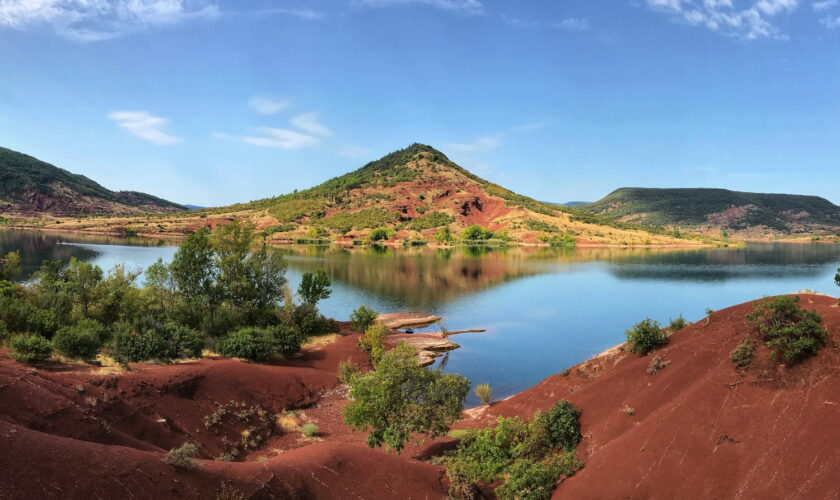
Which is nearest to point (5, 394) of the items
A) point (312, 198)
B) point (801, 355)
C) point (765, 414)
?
point (765, 414)

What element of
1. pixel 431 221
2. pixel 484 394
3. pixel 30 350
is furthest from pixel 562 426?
pixel 431 221

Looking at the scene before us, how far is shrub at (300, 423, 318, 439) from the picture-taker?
20125mm

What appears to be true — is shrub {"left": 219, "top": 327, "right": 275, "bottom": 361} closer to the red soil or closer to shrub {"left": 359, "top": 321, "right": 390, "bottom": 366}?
shrub {"left": 359, "top": 321, "right": 390, "bottom": 366}

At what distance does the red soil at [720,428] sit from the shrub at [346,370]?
599 inches

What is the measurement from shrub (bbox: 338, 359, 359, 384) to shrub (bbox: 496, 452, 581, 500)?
1482cm

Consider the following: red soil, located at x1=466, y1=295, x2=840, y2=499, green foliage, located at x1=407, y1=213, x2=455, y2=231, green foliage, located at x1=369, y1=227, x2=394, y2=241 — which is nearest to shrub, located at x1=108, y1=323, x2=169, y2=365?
red soil, located at x1=466, y1=295, x2=840, y2=499

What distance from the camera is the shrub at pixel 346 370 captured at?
2731cm

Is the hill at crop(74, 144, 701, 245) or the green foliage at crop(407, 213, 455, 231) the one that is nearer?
the hill at crop(74, 144, 701, 245)

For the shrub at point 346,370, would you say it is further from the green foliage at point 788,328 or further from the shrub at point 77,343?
the green foliage at point 788,328

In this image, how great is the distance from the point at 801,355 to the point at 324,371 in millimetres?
23229

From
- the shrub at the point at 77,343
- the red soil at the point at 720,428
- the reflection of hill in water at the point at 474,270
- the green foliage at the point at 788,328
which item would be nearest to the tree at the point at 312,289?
the reflection of hill in water at the point at 474,270

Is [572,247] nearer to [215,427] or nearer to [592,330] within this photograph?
[592,330]

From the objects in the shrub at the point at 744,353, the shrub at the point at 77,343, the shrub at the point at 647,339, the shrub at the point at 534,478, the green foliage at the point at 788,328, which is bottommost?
the shrub at the point at 534,478

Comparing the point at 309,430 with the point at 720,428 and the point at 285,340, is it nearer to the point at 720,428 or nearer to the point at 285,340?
the point at 285,340
